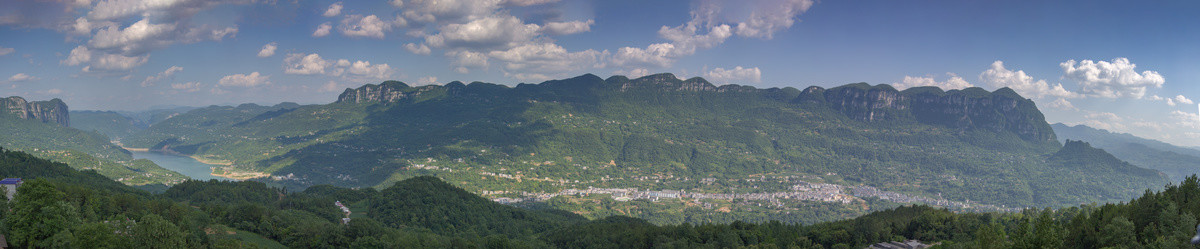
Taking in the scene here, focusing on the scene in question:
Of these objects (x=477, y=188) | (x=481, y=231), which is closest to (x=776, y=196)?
(x=477, y=188)

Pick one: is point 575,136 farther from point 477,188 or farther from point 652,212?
point 652,212

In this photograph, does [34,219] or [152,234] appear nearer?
[152,234]

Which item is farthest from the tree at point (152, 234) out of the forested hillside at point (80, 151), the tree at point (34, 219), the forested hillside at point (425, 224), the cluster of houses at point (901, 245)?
the forested hillside at point (80, 151)

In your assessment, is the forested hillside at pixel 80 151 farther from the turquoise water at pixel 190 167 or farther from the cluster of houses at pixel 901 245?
the cluster of houses at pixel 901 245

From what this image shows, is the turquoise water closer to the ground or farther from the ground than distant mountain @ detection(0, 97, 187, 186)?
closer to the ground

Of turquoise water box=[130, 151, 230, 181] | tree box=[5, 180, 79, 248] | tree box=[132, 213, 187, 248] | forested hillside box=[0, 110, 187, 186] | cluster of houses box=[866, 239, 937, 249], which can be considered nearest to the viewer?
tree box=[132, 213, 187, 248]

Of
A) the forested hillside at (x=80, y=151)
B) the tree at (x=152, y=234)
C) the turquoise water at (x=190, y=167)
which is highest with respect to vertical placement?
the tree at (x=152, y=234)

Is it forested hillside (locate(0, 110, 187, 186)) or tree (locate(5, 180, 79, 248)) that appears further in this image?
forested hillside (locate(0, 110, 187, 186))

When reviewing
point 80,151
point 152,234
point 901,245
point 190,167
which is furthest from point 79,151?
point 901,245

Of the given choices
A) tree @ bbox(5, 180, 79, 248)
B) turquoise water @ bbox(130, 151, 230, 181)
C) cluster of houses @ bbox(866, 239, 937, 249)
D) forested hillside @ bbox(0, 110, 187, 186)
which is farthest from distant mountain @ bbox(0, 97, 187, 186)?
cluster of houses @ bbox(866, 239, 937, 249)

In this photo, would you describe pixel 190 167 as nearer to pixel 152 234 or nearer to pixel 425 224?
pixel 425 224

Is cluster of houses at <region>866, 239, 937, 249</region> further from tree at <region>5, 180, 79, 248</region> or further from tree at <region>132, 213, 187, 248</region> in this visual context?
tree at <region>5, 180, 79, 248</region>
